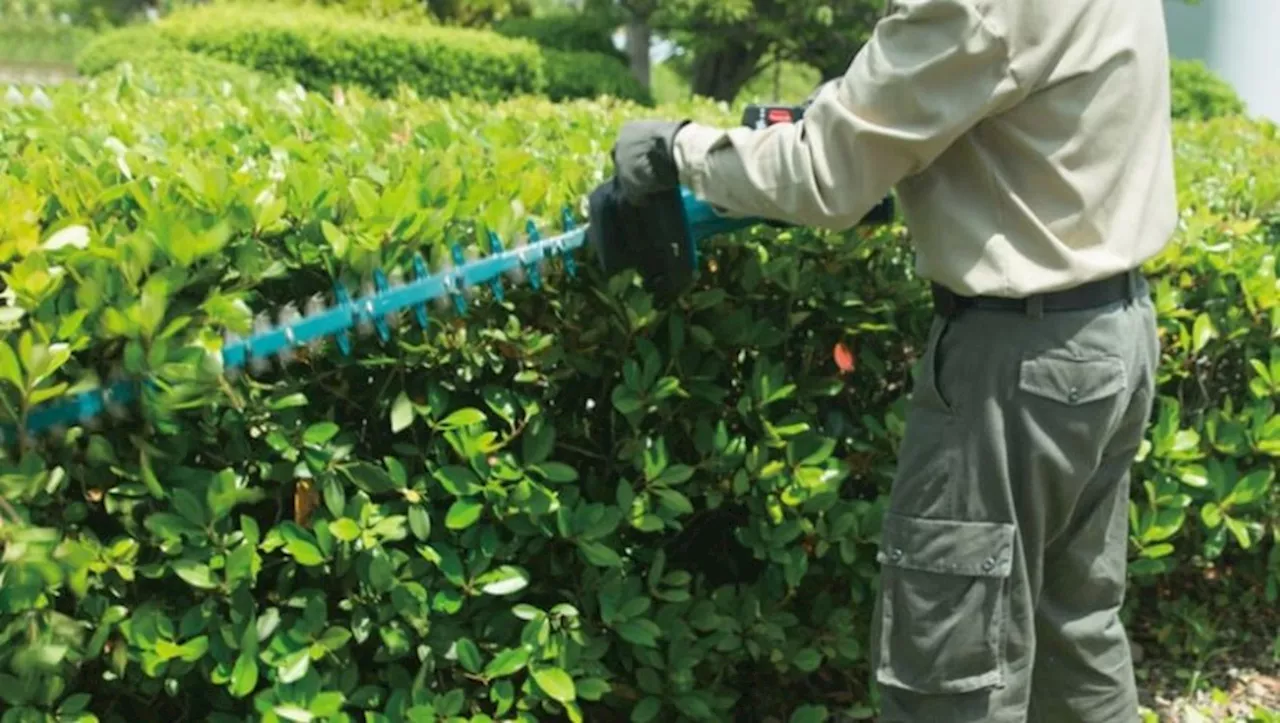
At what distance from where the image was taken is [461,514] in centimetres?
250

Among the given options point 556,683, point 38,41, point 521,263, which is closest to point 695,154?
point 521,263

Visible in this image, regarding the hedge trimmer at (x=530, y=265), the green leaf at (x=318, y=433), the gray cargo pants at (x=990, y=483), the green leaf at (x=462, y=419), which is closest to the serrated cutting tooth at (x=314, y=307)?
the hedge trimmer at (x=530, y=265)

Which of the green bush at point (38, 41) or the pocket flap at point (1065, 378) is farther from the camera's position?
the green bush at point (38, 41)

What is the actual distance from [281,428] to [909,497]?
107 cm

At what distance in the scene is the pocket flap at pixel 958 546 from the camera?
2330 mm

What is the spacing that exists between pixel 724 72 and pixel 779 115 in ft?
43.3

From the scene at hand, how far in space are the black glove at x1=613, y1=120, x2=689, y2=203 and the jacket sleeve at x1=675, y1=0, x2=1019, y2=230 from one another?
4 centimetres

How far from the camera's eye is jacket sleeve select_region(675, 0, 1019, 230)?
6.81 ft

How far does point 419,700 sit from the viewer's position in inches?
101

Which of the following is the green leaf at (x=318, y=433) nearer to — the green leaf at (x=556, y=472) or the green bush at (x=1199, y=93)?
the green leaf at (x=556, y=472)

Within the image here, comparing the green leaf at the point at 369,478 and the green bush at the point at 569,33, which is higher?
the green leaf at the point at 369,478

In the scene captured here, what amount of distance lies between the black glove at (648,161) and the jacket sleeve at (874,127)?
0.04 m

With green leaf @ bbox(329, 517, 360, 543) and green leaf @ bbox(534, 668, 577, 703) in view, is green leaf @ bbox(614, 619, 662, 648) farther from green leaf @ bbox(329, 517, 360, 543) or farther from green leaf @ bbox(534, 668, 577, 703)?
green leaf @ bbox(329, 517, 360, 543)

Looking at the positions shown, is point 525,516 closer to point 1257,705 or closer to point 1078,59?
point 1078,59
